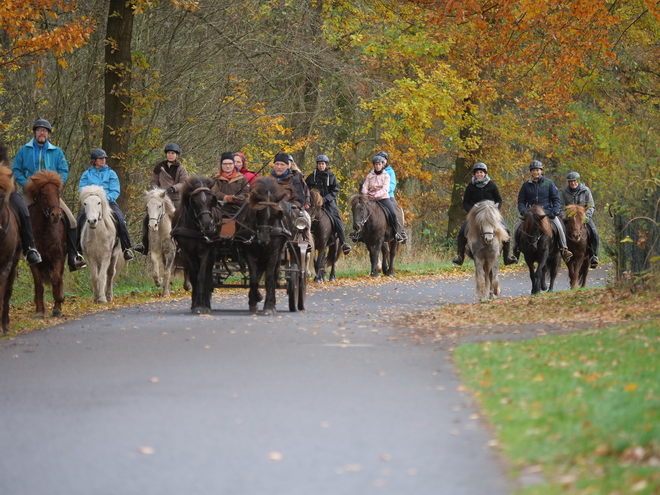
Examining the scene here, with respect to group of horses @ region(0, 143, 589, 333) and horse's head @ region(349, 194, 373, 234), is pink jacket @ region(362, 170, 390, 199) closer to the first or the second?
horse's head @ region(349, 194, 373, 234)

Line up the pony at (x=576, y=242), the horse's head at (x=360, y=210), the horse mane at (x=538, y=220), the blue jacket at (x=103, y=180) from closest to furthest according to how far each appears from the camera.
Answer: the blue jacket at (x=103, y=180), the horse mane at (x=538, y=220), the pony at (x=576, y=242), the horse's head at (x=360, y=210)

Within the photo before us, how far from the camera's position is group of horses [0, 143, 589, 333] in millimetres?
15180

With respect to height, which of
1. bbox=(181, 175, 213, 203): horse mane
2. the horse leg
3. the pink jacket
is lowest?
the horse leg

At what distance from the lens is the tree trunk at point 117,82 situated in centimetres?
2286

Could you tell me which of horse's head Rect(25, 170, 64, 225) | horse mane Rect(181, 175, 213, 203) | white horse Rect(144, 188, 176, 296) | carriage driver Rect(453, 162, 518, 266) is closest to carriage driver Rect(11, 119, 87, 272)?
horse's head Rect(25, 170, 64, 225)

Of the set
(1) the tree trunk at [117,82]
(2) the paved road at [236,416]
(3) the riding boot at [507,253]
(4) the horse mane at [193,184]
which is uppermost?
(1) the tree trunk at [117,82]

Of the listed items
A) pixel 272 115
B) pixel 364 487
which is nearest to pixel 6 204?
pixel 364 487

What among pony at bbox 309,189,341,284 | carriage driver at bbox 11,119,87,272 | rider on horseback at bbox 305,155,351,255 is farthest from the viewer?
pony at bbox 309,189,341,284

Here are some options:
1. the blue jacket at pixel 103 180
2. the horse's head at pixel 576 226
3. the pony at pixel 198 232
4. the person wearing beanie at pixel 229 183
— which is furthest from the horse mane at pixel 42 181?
the horse's head at pixel 576 226

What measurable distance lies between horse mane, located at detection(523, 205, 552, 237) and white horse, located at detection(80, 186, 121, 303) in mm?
8187

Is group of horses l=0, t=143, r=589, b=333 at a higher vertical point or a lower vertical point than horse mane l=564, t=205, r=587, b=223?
lower

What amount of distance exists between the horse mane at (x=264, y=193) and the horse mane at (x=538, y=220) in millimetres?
7681

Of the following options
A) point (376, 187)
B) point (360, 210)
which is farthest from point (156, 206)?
point (376, 187)

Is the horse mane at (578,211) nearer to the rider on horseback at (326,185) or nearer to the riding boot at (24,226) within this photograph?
the rider on horseback at (326,185)
